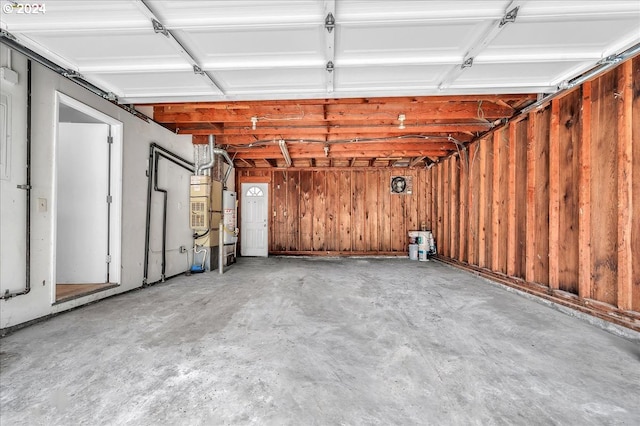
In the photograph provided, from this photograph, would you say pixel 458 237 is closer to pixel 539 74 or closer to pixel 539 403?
pixel 539 74

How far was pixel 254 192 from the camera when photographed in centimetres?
775

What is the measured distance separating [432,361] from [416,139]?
14.2ft

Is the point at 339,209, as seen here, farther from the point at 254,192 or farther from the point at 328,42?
the point at 328,42

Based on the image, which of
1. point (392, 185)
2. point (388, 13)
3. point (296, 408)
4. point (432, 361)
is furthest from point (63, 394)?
point (392, 185)

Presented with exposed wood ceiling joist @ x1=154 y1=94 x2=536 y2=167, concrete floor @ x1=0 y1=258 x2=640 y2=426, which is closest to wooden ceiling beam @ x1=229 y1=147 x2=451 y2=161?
exposed wood ceiling joist @ x1=154 y1=94 x2=536 y2=167

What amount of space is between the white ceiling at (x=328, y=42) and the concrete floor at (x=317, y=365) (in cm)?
254

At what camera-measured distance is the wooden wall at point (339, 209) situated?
7629 mm

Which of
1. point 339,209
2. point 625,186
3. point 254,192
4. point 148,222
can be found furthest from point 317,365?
point 254,192

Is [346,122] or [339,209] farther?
[339,209]

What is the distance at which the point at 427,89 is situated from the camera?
3020 millimetres

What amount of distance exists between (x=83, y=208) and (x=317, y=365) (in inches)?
151

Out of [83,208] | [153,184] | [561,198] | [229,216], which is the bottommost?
[229,216]

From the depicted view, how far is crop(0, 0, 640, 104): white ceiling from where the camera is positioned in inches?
72.2

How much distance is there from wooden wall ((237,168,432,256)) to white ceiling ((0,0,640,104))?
4677mm
